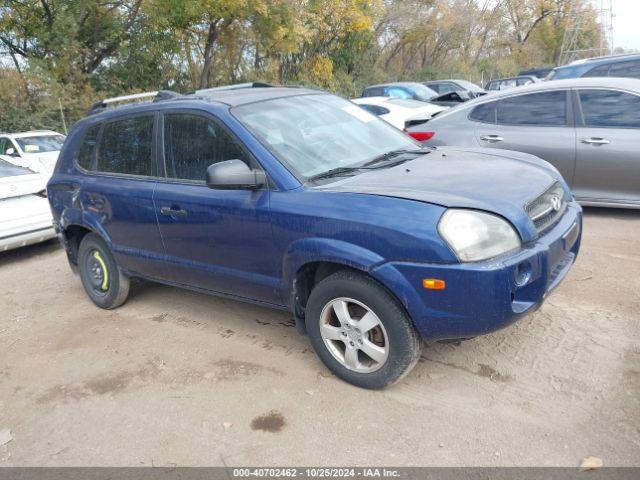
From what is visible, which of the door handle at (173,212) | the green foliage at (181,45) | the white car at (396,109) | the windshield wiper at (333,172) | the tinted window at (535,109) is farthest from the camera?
the green foliage at (181,45)

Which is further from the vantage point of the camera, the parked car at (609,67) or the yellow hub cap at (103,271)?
the parked car at (609,67)

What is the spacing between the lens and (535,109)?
21.2 feet

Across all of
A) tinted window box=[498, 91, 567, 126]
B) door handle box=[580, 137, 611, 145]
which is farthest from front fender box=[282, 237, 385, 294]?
tinted window box=[498, 91, 567, 126]

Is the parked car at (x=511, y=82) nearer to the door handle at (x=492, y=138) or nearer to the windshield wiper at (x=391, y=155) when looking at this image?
the door handle at (x=492, y=138)

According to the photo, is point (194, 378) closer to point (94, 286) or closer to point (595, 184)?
point (94, 286)

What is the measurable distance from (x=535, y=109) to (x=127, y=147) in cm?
441

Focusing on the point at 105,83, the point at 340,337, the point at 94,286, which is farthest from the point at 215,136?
the point at 105,83

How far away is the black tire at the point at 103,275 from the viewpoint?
502 cm

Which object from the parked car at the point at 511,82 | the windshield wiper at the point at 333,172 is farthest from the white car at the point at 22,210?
the parked car at the point at 511,82

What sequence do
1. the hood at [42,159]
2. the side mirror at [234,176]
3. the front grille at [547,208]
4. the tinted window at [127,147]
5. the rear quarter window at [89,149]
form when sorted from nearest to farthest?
the front grille at [547,208], the side mirror at [234,176], the tinted window at [127,147], the rear quarter window at [89,149], the hood at [42,159]

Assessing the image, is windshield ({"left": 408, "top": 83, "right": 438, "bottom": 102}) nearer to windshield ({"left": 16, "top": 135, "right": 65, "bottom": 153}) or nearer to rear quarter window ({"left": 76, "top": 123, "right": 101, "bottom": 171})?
windshield ({"left": 16, "top": 135, "right": 65, "bottom": 153})

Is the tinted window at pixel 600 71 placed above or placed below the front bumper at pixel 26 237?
above

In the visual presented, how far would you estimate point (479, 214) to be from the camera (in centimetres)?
297

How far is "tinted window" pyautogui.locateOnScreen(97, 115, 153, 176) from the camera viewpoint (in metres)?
4.41
